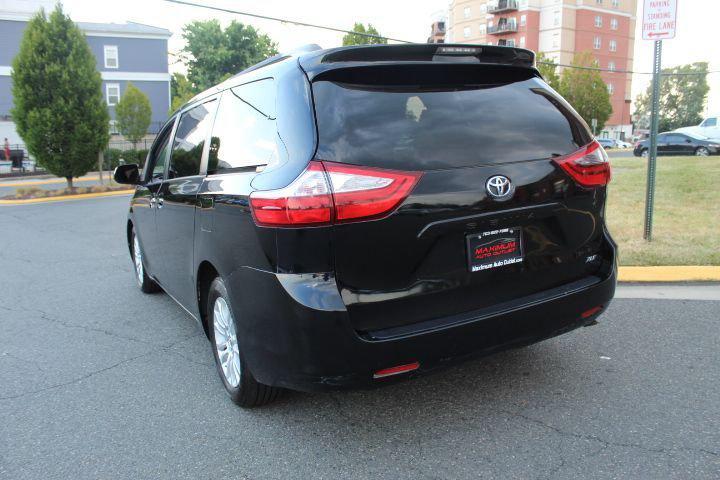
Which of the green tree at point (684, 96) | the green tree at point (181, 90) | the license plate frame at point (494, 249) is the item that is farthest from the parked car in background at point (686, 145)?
the green tree at point (684, 96)

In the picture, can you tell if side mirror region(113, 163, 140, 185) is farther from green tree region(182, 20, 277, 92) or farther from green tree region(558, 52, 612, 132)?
green tree region(182, 20, 277, 92)

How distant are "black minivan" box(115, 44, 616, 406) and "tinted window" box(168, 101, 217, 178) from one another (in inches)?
20.8

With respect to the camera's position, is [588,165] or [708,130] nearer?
[588,165]

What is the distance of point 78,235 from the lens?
32.2 ft

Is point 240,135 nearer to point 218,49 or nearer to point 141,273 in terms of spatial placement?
point 141,273

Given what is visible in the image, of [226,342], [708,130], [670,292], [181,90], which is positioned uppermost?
[181,90]

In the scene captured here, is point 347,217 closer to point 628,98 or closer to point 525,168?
point 525,168

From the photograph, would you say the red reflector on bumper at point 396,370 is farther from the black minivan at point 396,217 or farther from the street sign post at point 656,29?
the street sign post at point 656,29

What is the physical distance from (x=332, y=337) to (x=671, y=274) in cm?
451

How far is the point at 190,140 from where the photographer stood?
3994mm

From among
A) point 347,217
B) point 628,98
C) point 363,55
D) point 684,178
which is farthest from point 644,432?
point 628,98

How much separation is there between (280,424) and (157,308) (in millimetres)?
2720

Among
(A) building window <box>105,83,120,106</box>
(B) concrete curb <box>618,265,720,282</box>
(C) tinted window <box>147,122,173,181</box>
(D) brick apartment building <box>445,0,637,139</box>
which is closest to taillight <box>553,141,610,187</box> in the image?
(B) concrete curb <box>618,265,720,282</box>

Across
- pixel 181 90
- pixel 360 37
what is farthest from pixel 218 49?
pixel 360 37
